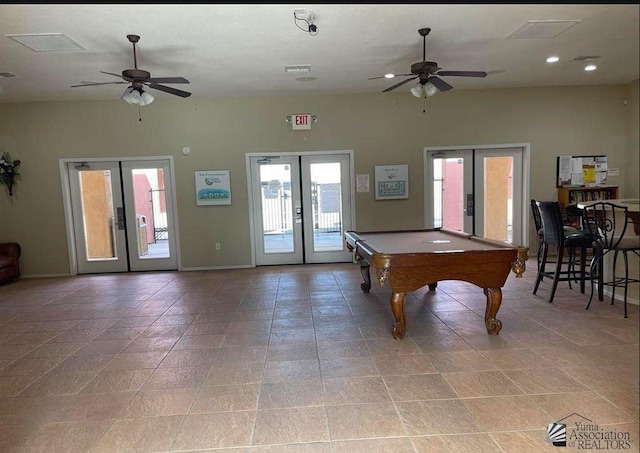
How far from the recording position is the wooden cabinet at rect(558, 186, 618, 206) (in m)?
6.76

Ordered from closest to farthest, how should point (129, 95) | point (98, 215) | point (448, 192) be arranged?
point (129, 95) < point (98, 215) < point (448, 192)

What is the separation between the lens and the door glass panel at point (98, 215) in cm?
684

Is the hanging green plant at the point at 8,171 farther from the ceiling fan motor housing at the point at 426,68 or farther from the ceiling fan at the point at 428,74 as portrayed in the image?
the ceiling fan motor housing at the point at 426,68

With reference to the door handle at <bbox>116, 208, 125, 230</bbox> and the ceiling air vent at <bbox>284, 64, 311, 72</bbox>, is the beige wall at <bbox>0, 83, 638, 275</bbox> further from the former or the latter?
the ceiling air vent at <bbox>284, 64, 311, 72</bbox>

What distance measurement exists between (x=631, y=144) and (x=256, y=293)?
22.8ft

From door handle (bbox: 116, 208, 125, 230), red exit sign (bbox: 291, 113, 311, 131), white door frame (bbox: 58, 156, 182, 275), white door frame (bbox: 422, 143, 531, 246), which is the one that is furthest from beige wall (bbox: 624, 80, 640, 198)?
door handle (bbox: 116, 208, 125, 230)

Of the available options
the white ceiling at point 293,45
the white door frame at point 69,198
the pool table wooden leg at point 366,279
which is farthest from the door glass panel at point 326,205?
the white door frame at point 69,198

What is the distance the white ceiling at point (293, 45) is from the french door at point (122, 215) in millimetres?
1297

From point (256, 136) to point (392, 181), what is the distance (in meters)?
2.53

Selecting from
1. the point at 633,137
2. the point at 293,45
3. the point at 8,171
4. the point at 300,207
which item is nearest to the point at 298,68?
the point at 293,45

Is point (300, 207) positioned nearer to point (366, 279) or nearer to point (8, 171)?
point (366, 279)

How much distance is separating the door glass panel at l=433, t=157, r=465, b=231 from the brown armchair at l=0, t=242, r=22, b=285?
721cm

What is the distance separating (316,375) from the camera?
2.80m

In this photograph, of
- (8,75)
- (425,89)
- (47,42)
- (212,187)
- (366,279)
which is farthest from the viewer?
(212,187)
